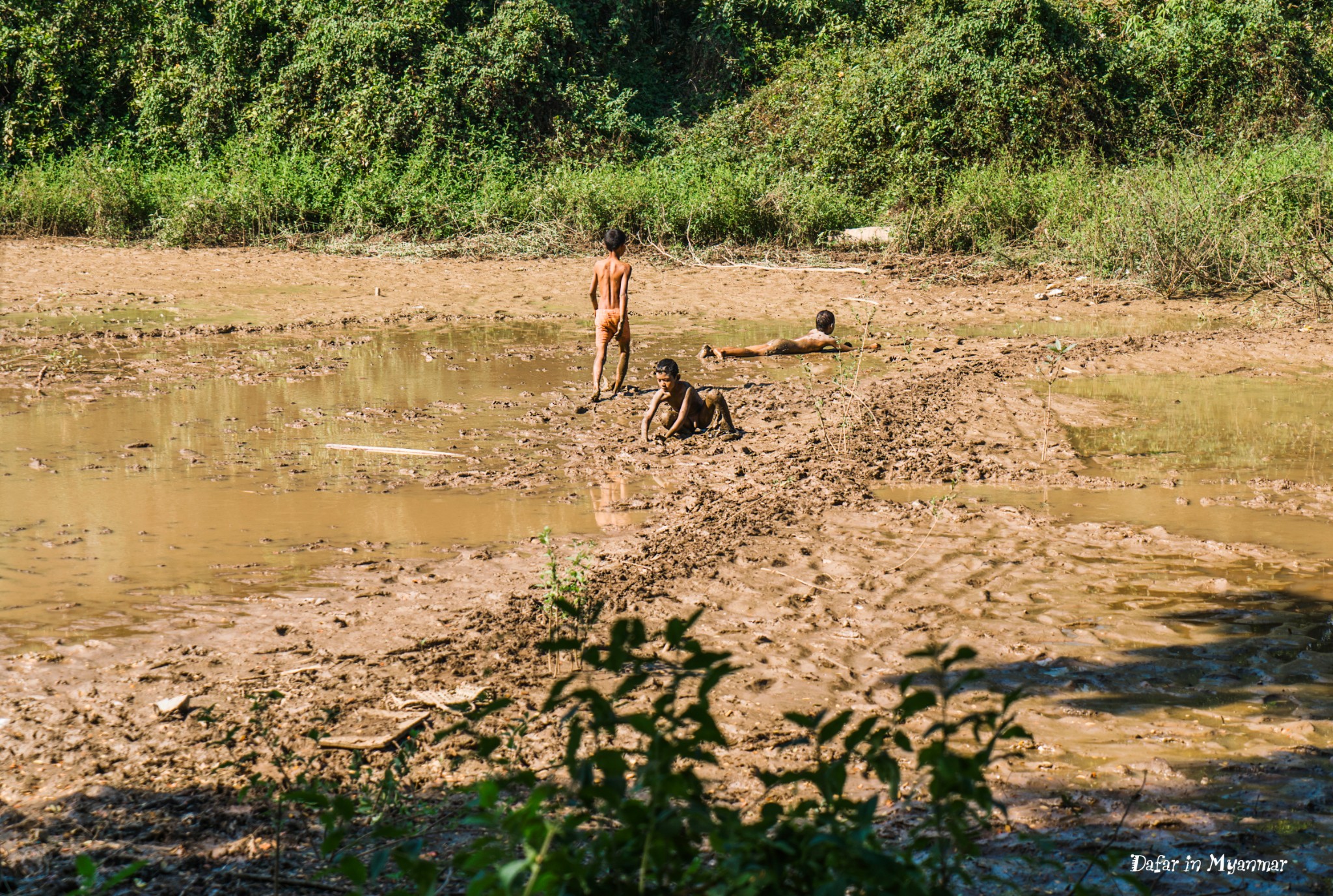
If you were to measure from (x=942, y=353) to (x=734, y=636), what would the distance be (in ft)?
23.2

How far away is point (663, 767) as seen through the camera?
1907 mm

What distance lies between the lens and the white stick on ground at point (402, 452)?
7.93 meters

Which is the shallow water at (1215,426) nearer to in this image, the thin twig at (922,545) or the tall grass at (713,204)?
the thin twig at (922,545)

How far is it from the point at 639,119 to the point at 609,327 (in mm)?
13025

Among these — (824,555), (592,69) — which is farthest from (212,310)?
(592,69)

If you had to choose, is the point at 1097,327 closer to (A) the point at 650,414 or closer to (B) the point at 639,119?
(A) the point at 650,414

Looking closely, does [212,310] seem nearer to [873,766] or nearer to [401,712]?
[401,712]

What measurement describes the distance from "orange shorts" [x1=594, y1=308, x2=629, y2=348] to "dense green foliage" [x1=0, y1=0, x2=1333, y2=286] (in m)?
7.37

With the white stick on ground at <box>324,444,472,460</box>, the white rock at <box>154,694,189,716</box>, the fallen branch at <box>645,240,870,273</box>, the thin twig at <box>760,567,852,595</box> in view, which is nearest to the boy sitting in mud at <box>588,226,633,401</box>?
the white stick on ground at <box>324,444,472,460</box>

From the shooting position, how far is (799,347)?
11641 mm

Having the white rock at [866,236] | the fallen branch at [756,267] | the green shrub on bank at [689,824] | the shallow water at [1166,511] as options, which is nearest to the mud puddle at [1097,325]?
the fallen branch at [756,267]

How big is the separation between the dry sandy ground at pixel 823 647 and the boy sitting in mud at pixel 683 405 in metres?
0.17

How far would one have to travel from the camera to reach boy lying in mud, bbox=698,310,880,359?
11234 mm

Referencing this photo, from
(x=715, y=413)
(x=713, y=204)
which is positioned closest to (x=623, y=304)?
(x=715, y=413)
